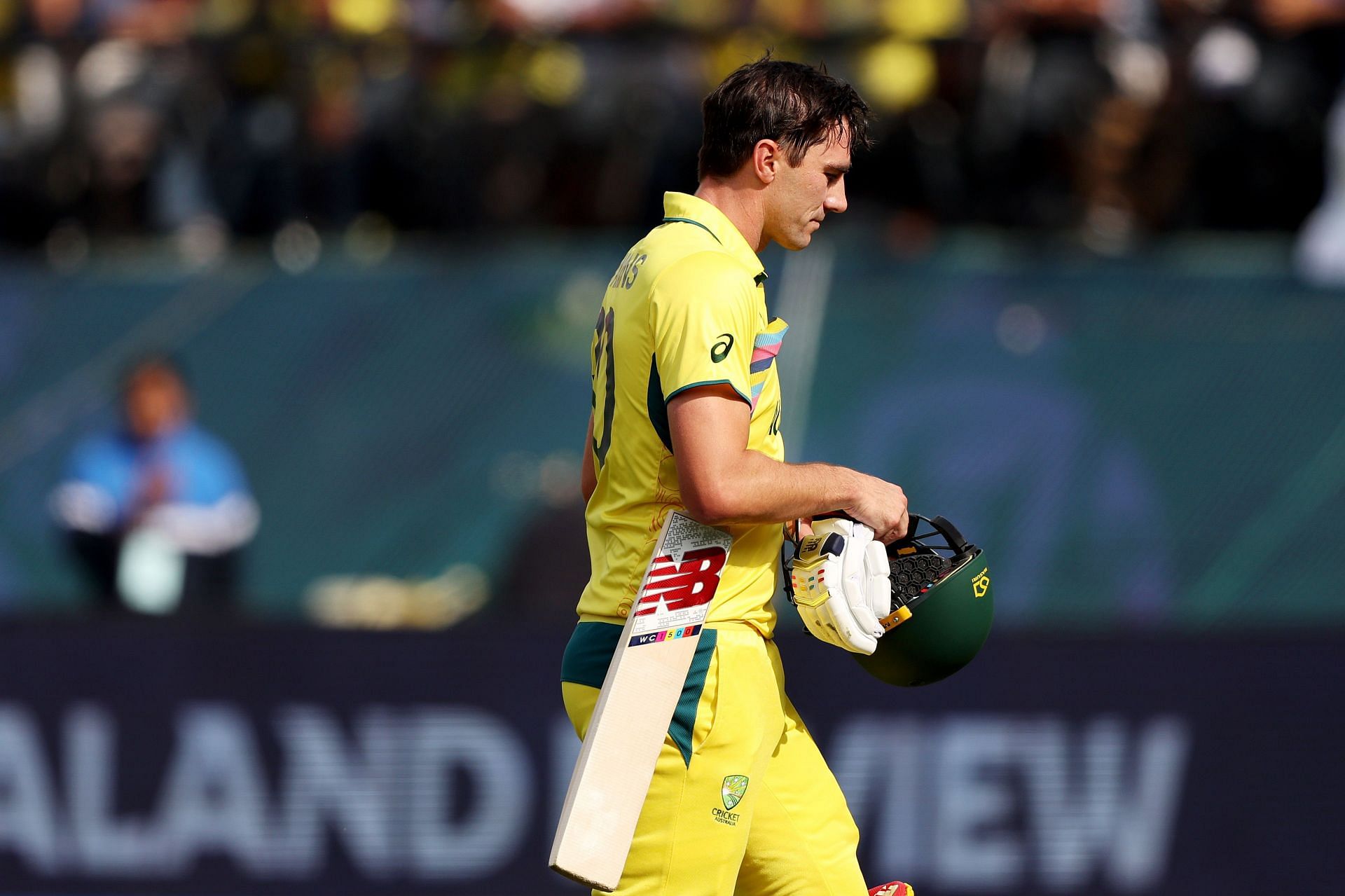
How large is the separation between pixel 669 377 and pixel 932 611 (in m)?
0.82

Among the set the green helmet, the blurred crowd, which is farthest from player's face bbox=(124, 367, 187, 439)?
the green helmet

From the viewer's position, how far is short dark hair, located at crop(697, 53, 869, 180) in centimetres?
369

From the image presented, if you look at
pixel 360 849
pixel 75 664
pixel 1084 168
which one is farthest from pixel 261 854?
pixel 1084 168

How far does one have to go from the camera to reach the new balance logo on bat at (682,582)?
364 cm

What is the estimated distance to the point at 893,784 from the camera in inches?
271

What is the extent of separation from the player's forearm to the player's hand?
41mm

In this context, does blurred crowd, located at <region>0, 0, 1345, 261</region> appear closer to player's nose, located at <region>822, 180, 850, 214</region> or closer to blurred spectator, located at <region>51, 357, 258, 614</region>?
blurred spectator, located at <region>51, 357, 258, 614</region>

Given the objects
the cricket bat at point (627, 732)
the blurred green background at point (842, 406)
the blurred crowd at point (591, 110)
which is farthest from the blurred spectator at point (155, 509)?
the cricket bat at point (627, 732)

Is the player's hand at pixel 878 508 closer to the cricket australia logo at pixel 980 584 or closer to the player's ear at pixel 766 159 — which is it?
the cricket australia logo at pixel 980 584

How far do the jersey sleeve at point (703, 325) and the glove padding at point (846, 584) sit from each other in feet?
1.22

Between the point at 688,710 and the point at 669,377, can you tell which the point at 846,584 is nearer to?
the point at 688,710

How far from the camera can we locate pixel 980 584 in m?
3.93

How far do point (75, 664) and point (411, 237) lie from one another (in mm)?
3388

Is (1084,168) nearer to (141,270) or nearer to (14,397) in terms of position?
(141,270)
